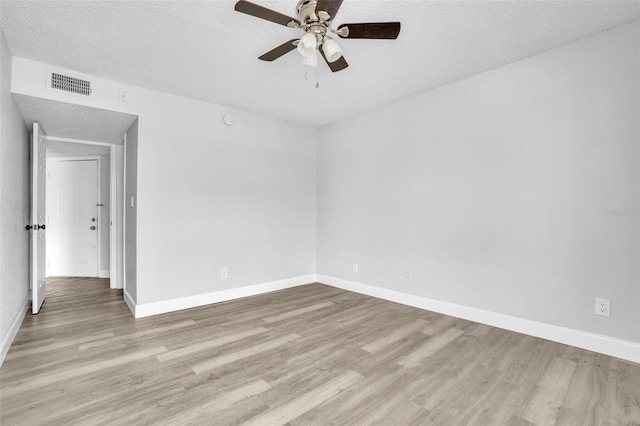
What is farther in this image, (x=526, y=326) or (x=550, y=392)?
(x=526, y=326)

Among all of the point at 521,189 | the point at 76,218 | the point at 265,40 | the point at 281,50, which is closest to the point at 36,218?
the point at 76,218

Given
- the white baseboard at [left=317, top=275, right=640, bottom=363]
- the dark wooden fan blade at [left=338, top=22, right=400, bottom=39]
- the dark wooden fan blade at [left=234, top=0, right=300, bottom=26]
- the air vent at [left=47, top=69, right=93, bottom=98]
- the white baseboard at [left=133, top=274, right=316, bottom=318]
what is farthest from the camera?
the white baseboard at [left=133, top=274, right=316, bottom=318]

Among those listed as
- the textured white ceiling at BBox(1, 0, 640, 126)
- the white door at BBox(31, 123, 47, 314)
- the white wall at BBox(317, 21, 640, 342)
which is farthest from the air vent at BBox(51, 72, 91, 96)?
the white wall at BBox(317, 21, 640, 342)

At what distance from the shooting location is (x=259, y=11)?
5.64 feet

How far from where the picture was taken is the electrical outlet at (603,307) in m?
2.43

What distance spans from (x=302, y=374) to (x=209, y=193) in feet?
8.45

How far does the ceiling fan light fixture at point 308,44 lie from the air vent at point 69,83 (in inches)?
96.4

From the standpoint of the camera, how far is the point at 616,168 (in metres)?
2.41

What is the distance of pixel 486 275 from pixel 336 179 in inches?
96.6

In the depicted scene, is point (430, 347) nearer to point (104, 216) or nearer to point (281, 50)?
point (281, 50)

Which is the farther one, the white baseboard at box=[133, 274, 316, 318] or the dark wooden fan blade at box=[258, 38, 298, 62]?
the white baseboard at box=[133, 274, 316, 318]

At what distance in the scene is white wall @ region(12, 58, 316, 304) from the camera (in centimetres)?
340

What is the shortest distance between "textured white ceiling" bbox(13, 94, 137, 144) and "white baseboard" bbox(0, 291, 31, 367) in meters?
2.05

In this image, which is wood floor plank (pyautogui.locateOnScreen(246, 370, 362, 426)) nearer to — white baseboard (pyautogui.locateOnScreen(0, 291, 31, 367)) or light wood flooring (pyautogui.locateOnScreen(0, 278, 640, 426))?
light wood flooring (pyautogui.locateOnScreen(0, 278, 640, 426))
